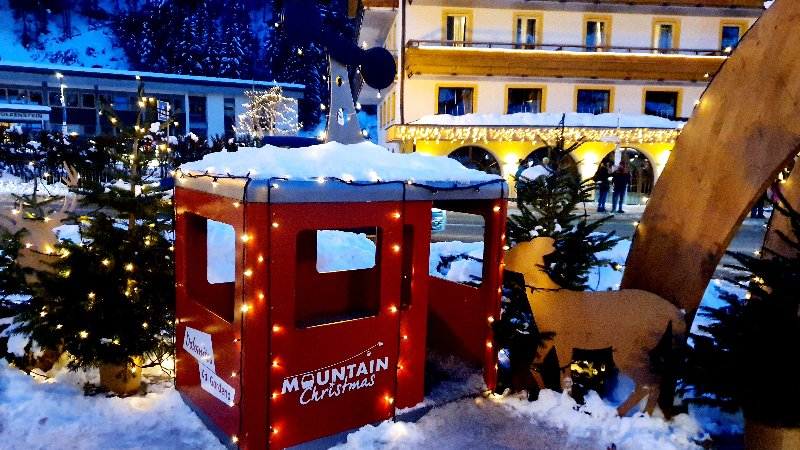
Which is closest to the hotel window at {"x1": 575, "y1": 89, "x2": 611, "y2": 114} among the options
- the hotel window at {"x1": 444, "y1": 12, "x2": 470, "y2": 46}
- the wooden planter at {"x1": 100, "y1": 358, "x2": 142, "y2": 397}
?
the hotel window at {"x1": 444, "y1": 12, "x2": 470, "y2": 46}

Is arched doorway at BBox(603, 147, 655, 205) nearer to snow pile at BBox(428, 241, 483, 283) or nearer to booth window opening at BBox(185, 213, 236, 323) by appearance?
snow pile at BBox(428, 241, 483, 283)

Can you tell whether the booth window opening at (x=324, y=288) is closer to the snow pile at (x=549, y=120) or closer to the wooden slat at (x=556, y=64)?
the snow pile at (x=549, y=120)

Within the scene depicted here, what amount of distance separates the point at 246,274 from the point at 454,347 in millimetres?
3136

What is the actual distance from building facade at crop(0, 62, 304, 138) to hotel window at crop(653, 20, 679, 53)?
21.2m

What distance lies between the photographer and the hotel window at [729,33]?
2453cm

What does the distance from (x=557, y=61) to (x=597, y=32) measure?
2658mm

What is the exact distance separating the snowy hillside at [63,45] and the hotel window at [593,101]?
67024mm

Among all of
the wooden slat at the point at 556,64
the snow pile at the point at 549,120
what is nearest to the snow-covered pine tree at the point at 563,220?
the snow pile at the point at 549,120

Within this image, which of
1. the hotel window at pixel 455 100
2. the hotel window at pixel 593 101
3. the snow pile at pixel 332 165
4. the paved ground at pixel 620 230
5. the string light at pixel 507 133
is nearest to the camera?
the snow pile at pixel 332 165

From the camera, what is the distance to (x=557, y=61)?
914 inches

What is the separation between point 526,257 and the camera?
5160 mm

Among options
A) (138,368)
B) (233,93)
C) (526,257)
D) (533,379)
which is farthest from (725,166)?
(233,93)

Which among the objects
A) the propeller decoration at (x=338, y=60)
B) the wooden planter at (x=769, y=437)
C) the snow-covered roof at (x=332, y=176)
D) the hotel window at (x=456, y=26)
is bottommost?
the wooden planter at (x=769, y=437)

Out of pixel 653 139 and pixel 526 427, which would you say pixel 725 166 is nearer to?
pixel 526 427
